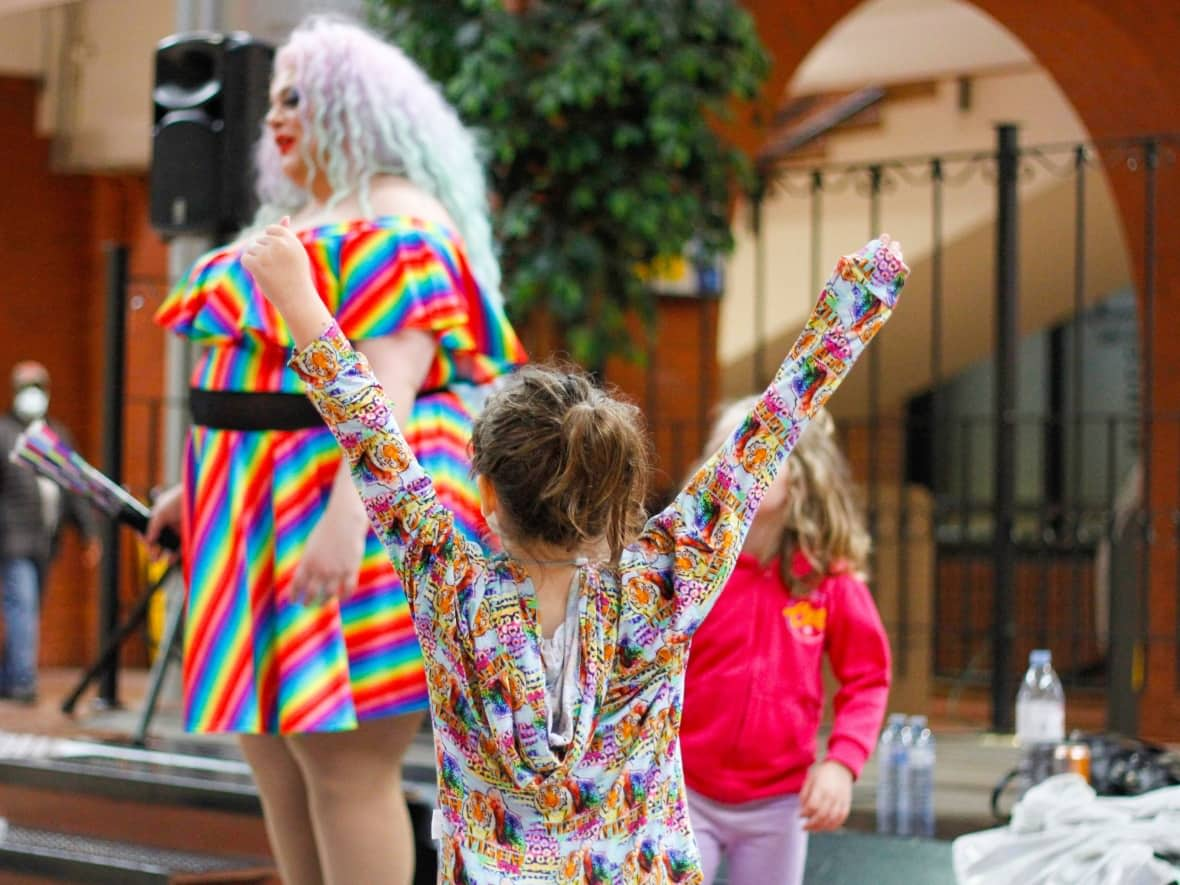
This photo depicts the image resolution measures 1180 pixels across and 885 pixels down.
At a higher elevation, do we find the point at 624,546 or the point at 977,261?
the point at 977,261

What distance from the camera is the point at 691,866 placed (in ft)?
5.08

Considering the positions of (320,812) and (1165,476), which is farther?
(1165,476)

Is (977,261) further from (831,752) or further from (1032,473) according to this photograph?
(831,752)

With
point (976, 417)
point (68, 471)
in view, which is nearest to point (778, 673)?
point (68, 471)

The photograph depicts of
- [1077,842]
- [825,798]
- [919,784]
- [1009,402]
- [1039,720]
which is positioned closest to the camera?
[825,798]

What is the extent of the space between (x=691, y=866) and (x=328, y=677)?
2.42 feet

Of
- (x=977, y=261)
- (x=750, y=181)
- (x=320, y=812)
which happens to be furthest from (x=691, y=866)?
(x=977, y=261)

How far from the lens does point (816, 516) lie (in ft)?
7.25

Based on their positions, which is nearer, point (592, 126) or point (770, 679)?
point (770, 679)

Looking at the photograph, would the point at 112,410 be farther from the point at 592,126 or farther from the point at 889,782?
the point at 889,782

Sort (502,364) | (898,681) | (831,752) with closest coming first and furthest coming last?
(831,752)
(502,364)
(898,681)

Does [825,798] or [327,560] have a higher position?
[327,560]

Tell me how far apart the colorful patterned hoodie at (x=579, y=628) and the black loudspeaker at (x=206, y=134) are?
2.70 metres

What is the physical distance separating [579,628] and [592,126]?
3369mm
